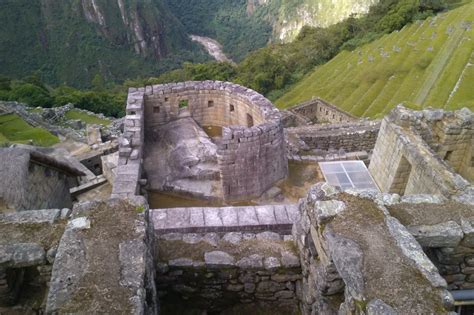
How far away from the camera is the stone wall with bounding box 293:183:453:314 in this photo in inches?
162

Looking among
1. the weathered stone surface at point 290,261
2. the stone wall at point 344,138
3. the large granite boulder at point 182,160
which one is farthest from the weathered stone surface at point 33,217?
the stone wall at point 344,138

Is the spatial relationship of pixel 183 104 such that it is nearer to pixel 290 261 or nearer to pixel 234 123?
pixel 234 123

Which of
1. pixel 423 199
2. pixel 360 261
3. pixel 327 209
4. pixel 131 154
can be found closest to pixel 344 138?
pixel 131 154

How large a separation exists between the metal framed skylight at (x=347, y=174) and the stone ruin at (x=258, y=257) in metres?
2.79

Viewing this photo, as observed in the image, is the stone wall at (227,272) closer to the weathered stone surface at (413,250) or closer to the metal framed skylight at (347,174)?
the weathered stone surface at (413,250)

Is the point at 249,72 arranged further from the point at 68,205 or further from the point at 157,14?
the point at 157,14

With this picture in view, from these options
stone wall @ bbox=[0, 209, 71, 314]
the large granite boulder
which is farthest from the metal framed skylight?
stone wall @ bbox=[0, 209, 71, 314]

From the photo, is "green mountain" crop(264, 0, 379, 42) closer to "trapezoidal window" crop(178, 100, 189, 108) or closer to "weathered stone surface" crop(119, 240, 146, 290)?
"trapezoidal window" crop(178, 100, 189, 108)

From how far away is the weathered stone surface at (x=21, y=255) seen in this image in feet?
16.3

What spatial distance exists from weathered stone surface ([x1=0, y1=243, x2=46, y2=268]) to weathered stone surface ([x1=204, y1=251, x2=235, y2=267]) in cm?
235

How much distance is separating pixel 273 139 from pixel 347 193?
5103mm

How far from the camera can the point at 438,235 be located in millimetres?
5223

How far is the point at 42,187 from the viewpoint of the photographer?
1066cm

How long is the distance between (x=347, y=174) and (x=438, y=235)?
6.70 m
